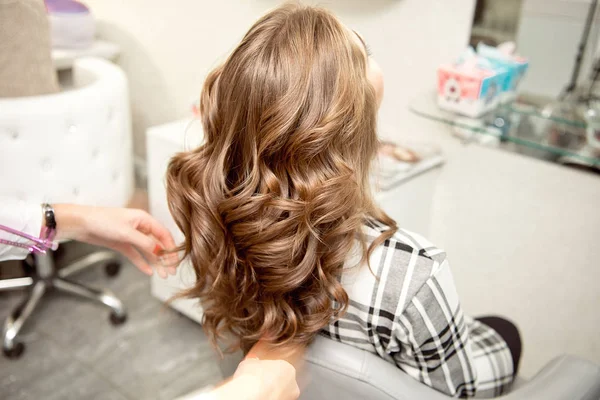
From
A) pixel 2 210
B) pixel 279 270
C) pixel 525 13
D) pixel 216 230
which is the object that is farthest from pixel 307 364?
pixel 525 13

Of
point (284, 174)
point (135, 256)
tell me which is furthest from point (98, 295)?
point (284, 174)

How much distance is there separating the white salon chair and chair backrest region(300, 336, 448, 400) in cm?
117

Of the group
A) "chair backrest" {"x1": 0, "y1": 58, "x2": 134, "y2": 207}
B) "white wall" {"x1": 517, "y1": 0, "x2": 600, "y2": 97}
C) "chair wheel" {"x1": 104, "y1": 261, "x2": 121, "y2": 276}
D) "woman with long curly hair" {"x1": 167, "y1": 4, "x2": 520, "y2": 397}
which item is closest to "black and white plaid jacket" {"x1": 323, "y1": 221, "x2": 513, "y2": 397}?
"woman with long curly hair" {"x1": 167, "y1": 4, "x2": 520, "y2": 397}

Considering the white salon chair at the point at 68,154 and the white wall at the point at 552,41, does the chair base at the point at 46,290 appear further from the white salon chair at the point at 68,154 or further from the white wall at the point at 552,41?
the white wall at the point at 552,41

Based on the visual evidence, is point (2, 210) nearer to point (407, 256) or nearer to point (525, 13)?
point (407, 256)

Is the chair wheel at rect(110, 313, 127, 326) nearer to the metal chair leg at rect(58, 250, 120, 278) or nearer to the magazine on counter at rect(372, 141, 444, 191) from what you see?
the metal chair leg at rect(58, 250, 120, 278)

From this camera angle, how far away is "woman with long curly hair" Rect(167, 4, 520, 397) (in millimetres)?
806

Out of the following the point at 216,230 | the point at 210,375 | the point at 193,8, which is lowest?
the point at 210,375

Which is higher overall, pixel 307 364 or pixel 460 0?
pixel 460 0

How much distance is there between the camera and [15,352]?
1.86m

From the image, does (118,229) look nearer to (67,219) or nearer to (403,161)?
(67,219)

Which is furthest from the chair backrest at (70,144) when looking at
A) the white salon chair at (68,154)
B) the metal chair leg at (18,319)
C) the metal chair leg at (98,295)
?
the metal chair leg at (18,319)

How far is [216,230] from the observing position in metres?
0.92

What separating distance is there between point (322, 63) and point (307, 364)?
43 centimetres
